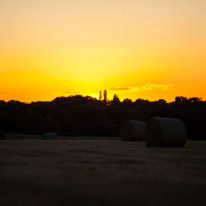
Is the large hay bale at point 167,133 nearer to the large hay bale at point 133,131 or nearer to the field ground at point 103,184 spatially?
the large hay bale at point 133,131

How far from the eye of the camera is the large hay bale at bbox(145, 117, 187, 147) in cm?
1838

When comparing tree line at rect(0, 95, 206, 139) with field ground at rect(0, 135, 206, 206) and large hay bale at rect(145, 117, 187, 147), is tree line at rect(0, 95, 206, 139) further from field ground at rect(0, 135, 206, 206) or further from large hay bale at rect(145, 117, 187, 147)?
field ground at rect(0, 135, 206, 206)

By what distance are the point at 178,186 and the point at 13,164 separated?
459 cm

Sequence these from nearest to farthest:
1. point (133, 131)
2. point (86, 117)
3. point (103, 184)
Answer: point (103, 184) → point (133, 131) → point (86, 117)

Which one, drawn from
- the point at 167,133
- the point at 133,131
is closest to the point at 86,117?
the point at 133,131

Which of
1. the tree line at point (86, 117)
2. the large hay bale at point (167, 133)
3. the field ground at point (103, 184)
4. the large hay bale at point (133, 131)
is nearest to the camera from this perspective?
the field ground at point (103, 184)

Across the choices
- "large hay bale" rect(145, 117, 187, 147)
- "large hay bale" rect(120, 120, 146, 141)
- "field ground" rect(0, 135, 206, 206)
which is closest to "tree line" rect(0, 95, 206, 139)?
"large hay bale" rect(120, 120, 146, 141)

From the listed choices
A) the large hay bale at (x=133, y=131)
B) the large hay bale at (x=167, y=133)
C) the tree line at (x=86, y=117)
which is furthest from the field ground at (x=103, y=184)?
the tree line at (x=86, y=117)

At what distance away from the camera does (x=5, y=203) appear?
5207mm

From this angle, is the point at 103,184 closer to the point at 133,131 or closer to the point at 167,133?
the point at 167,133

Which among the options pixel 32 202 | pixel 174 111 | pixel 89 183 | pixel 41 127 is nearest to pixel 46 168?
pixel 89 183

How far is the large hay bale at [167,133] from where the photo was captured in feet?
60.3

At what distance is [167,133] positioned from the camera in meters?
18.5

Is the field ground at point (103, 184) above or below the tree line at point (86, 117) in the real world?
below
